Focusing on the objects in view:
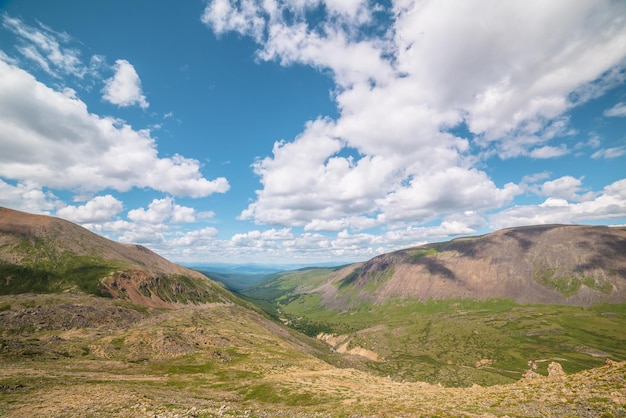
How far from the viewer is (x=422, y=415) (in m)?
31.3

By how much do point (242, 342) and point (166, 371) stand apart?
5337cm

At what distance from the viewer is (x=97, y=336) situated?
398 feet

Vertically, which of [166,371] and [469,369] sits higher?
[166,371]

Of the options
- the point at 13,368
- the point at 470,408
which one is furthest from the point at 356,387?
the point at 13,368

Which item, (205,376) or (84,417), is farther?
(205,376)

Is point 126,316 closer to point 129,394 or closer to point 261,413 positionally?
point 129,394

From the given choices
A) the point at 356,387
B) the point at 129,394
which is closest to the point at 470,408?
the point at 356,387

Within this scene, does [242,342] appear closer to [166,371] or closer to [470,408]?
[166,371]

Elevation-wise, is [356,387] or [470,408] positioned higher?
[470,408]

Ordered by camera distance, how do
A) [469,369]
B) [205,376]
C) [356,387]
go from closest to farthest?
[356,387] < [205,376] < [469,369]

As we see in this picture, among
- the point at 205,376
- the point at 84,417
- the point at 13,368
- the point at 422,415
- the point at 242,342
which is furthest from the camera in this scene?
the point at 242,342

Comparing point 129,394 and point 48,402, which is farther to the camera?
point 129,394

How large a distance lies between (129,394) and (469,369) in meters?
212

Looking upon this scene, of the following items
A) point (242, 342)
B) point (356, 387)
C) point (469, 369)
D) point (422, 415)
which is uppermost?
point (422, 415)
